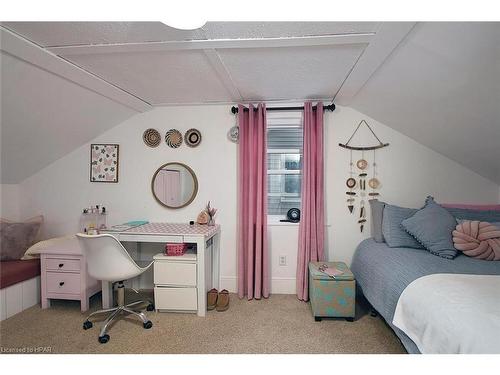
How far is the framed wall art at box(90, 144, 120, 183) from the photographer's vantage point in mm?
2871

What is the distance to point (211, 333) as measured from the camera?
1.95 m

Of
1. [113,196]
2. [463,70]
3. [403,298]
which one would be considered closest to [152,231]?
[113,196]

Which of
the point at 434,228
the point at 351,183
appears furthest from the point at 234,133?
the point at 434,228

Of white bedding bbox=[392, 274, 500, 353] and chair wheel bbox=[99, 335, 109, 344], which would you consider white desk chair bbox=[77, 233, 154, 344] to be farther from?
white bedding bbox=[392, 274, 500, 353]

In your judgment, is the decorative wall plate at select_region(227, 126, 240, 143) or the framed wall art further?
the framed wall art

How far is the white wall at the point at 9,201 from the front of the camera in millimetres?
2812

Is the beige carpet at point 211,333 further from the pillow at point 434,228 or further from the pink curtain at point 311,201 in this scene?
the pillow at point 434,228

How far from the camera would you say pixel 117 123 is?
9.34 feet

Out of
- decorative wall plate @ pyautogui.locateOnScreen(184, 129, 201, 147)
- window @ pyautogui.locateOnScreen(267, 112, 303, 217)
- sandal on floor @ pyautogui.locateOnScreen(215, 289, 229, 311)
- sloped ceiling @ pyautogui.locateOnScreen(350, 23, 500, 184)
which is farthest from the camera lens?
window @ pyautogui.locateOnScreen(267, 112, 303, 217)

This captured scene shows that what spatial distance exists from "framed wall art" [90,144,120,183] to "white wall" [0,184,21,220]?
39.8 inches

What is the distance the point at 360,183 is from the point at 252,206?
123 cm

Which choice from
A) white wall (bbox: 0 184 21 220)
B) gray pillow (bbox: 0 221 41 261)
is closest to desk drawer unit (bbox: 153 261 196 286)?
gray pillow (bbox: 0 221 41 261)
